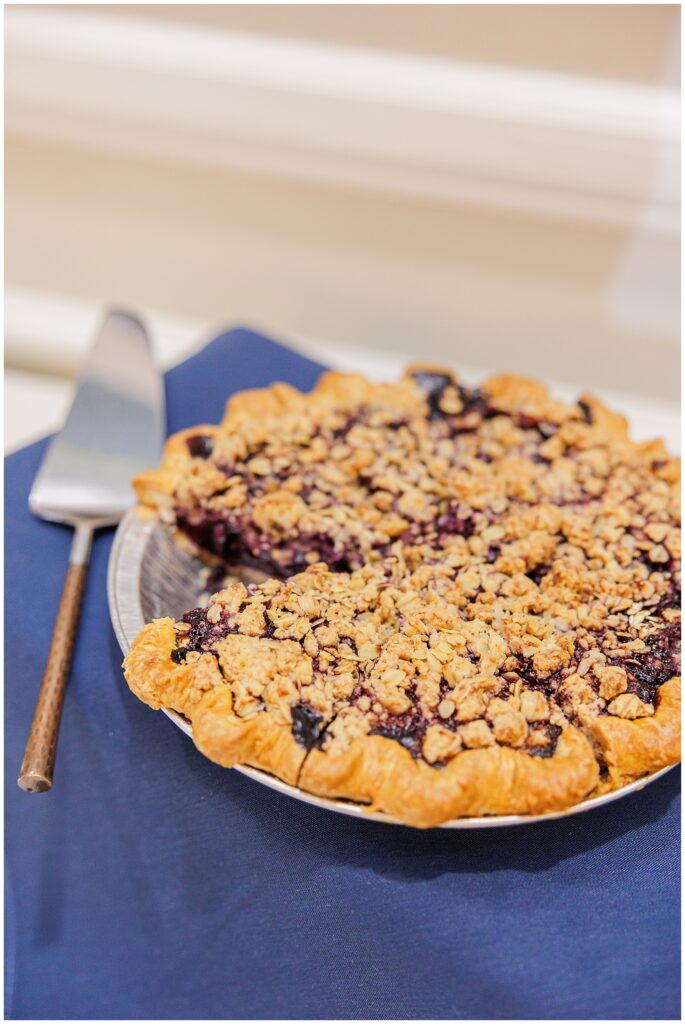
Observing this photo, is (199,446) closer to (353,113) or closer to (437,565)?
(437,565)

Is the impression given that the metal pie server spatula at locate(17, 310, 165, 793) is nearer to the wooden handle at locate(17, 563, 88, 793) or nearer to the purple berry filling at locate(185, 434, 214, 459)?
the wooden handle at locate(17, 563, 88, 793)

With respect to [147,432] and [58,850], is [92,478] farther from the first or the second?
[58,850]

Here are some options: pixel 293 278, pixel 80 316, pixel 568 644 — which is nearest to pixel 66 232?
pixel 80 316

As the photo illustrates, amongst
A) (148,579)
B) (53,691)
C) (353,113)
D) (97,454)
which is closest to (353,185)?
(353,113)

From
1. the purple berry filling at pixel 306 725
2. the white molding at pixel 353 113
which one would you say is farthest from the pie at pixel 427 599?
the white molding at pixel 353 113

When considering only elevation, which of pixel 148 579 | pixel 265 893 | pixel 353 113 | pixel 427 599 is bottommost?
pixel 265 893
